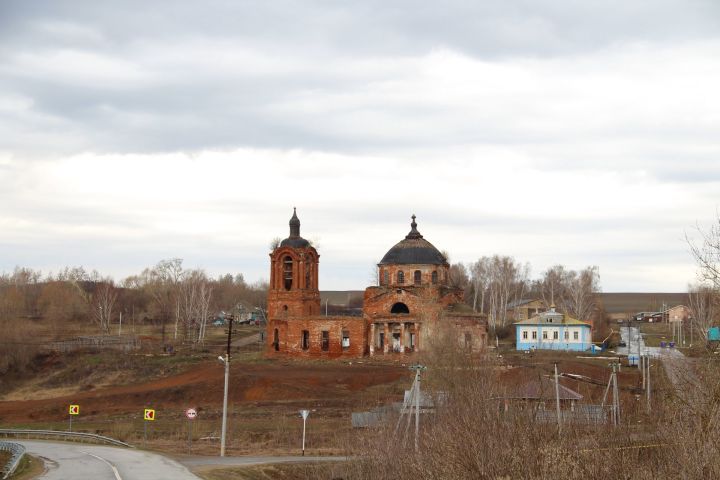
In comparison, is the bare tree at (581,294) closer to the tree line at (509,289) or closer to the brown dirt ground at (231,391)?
the tree line at (509,289)

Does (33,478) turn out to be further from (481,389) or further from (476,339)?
(476,339)

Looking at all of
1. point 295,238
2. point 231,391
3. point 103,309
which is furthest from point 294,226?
point 103,309

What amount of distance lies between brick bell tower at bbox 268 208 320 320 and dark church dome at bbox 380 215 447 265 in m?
6.50

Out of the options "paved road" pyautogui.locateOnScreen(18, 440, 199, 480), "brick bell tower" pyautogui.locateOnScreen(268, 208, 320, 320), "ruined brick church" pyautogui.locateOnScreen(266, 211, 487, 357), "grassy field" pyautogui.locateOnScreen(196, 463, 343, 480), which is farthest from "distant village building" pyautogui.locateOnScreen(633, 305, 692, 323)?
"paved road" pyautogui.locateOnScreen(18, 440, 199, 480)

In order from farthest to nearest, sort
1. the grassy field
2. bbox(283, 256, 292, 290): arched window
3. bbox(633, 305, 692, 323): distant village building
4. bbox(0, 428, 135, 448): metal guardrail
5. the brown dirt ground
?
bbox(633, 305, 692, 323): distant village building < bbox(283, 256, 292, 290): arched window < the brown dirt ground < bbox(0, 428, 135, 448): metal guardrail < the grassy field

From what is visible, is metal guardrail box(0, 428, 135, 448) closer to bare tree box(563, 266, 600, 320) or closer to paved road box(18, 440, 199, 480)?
paved road box(18, 440, 199, 480)

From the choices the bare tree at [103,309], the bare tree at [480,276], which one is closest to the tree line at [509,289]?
the bare tree at [480,276]

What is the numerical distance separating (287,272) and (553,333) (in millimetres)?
23102

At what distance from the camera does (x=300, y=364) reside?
224 feet

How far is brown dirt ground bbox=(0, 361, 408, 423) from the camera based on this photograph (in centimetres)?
5816

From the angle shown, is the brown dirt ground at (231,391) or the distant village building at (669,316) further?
the distant village building at (669,316)

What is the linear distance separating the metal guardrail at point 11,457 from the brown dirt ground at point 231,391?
18.3 metres

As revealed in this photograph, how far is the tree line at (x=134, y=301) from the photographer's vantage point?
102 m

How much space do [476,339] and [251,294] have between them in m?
94.3
